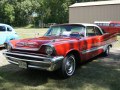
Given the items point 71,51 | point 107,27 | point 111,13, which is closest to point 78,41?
point 71,51

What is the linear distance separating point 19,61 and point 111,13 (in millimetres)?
27786

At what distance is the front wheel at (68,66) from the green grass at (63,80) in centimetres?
15

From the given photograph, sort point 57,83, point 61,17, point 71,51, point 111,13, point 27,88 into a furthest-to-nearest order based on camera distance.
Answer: point 61,17
point 111,13
point 71,51
point 57,83
point 27,88

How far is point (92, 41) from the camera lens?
7.71 m

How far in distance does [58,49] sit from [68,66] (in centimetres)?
79

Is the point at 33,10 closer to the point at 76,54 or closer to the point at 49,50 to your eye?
the point at 76,54

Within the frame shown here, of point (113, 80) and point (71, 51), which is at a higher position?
point (71, 51)

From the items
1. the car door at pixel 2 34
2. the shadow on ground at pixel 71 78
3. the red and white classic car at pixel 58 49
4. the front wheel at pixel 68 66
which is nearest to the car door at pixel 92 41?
the red and white classic car at pixel 58 49

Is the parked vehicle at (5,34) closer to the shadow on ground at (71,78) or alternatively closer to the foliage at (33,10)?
the shadow on ground at (71,78)

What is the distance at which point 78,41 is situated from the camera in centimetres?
674

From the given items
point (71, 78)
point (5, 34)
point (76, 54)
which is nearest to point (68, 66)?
point (71, 78)

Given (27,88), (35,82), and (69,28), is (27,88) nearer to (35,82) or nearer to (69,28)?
(35,82)

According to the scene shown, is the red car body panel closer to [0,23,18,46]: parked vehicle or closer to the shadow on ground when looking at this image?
the shadow on ground

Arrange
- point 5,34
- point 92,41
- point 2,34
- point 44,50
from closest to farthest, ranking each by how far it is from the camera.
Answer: point 44,50
point 92,41
point 2,34
point 5,34
